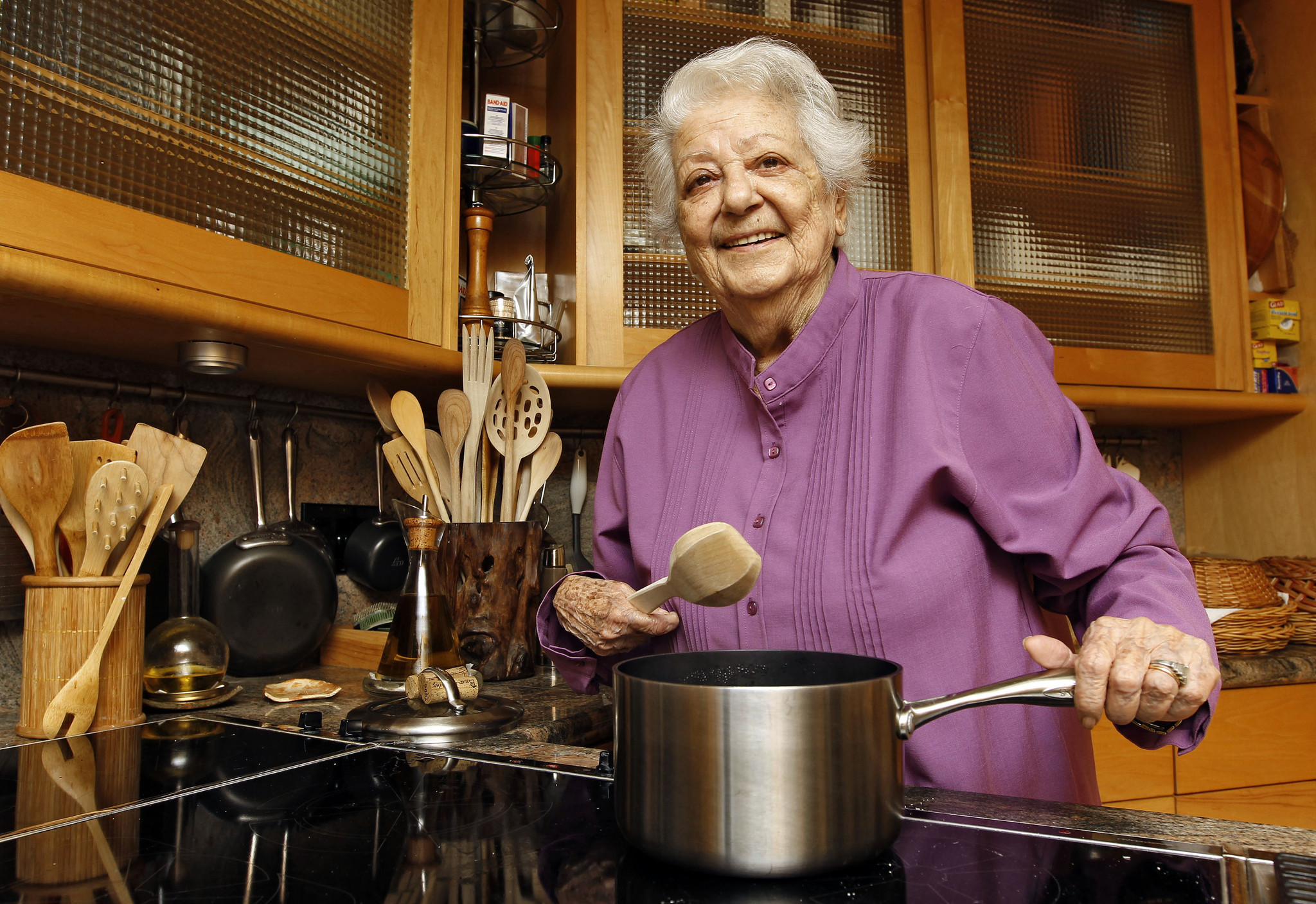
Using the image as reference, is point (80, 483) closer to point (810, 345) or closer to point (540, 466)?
point (540, 466)

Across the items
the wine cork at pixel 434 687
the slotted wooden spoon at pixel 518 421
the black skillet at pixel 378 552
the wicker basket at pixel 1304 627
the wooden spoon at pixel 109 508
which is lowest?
the wicker basket at pixel 1304 627

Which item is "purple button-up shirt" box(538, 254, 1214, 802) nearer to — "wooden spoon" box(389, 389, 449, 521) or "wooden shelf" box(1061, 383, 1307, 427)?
"wooden spoon" box(389, 389, 449, 521)

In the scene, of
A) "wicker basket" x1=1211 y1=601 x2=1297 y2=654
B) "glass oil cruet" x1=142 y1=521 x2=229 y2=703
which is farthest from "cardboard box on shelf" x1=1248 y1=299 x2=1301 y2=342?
"glass oil cruet" x1=142 y1=521 x2=229 y2=703

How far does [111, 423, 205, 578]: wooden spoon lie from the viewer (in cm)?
96

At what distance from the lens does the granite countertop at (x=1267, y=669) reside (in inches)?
59.0

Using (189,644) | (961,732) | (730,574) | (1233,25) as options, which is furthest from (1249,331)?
(189,644)

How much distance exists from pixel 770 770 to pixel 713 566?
14 centimetres

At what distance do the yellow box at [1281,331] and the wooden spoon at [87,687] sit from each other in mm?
2117

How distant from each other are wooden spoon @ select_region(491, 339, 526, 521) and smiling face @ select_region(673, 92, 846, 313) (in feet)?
1.50

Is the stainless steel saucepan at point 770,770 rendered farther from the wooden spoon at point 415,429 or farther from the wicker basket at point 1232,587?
the wicker basket at point 1232,587

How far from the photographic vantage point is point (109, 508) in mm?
883

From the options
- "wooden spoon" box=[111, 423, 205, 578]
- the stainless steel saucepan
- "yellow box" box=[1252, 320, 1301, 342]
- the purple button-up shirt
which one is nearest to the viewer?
the stainless steel saucepan

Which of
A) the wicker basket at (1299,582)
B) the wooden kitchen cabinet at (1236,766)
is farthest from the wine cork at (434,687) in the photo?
the wicker basket at (1299,582)

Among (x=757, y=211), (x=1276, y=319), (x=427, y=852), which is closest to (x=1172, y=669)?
(x=427, y=852)
